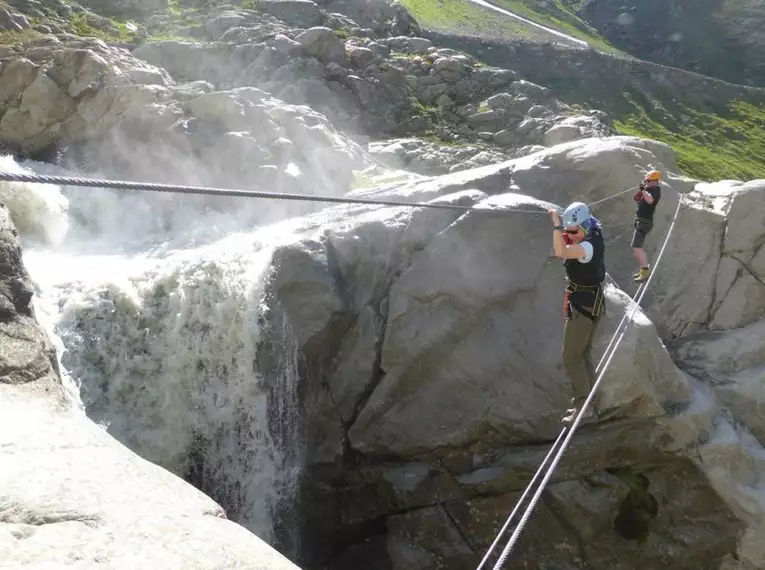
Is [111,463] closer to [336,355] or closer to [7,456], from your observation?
[7,456]

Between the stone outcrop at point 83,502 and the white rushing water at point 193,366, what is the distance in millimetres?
6330

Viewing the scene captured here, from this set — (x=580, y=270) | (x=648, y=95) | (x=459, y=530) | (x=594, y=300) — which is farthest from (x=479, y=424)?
(x=648, y=95)

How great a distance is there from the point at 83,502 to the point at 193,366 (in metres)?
9.24

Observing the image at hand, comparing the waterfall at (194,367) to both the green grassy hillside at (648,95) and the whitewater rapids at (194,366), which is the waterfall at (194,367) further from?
the green grassy hillside at (648,95)

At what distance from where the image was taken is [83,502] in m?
5.38

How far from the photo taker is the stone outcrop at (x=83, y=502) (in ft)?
15.8

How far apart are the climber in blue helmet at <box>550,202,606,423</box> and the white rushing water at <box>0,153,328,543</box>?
664 centimetres

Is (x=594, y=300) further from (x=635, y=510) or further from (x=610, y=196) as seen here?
(x=610, y=196)

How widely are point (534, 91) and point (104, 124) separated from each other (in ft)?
104

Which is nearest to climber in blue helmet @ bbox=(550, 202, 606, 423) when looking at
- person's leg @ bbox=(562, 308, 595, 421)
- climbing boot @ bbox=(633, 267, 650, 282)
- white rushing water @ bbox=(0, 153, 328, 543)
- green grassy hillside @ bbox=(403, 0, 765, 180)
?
person's leg @ bbox=(562, 308, 595, 421)

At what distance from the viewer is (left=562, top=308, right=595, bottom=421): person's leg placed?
10.8m

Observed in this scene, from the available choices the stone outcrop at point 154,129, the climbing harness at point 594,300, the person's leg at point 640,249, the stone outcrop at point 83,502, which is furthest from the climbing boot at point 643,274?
the stone outcrop at point 83,502

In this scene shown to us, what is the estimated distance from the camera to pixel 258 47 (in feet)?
120

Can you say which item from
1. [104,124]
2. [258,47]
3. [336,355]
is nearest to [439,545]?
[336,355]
